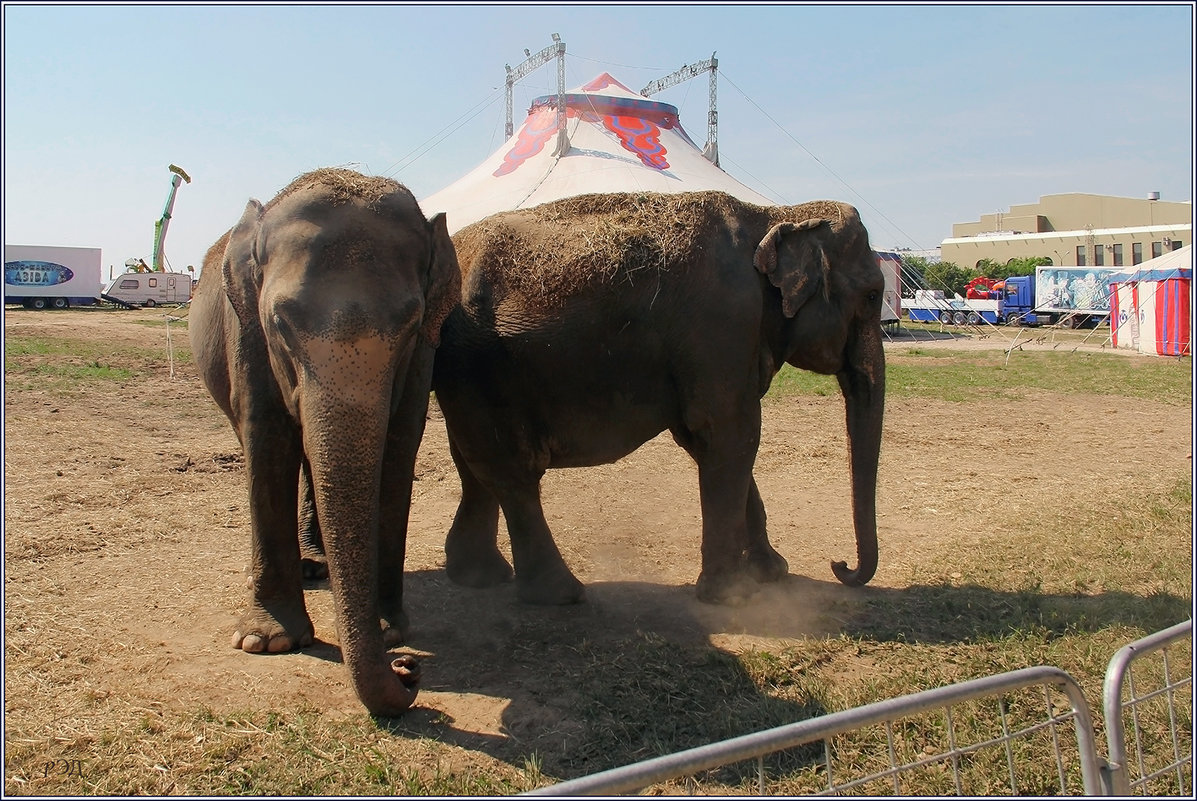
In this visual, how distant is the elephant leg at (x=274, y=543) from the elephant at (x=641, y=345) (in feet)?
4.18

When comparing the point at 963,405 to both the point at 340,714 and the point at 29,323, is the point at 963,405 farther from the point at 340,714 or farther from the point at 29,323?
the point at 29,323

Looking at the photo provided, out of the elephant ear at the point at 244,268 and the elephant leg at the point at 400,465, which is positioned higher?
the elephant ear at the point at 244,268

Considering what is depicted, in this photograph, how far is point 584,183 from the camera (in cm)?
2508

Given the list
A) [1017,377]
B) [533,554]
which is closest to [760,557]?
[533,554]

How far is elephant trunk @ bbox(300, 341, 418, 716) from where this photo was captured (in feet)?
13.4

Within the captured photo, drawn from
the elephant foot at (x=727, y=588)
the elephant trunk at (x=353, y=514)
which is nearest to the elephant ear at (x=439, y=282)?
the elephant trunk at (x=353, y=514)

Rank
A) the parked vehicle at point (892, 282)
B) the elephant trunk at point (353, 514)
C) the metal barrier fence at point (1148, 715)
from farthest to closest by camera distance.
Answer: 1. the parked vehicle at point (892, 282)
2. the elephant trunk at point (353, 514)
3. the metal barrier fence at point (1148, 715)

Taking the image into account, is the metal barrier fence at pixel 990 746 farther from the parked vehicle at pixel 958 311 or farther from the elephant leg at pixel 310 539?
the parked vehicle at pixel 958 311

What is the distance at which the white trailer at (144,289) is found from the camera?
159 feet

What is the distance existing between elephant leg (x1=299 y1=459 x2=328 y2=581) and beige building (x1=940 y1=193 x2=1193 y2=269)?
66.8 m

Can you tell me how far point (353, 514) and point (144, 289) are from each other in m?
50.5

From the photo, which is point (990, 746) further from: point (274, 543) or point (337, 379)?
point (274, 543)

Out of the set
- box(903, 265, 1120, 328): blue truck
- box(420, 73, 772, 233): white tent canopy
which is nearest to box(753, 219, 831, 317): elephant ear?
box(420, 73, 772, 233): white tent canopy

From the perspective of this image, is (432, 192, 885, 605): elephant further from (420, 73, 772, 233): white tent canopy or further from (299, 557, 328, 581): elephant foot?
(420, 73, 772, 233): white tent canopy
